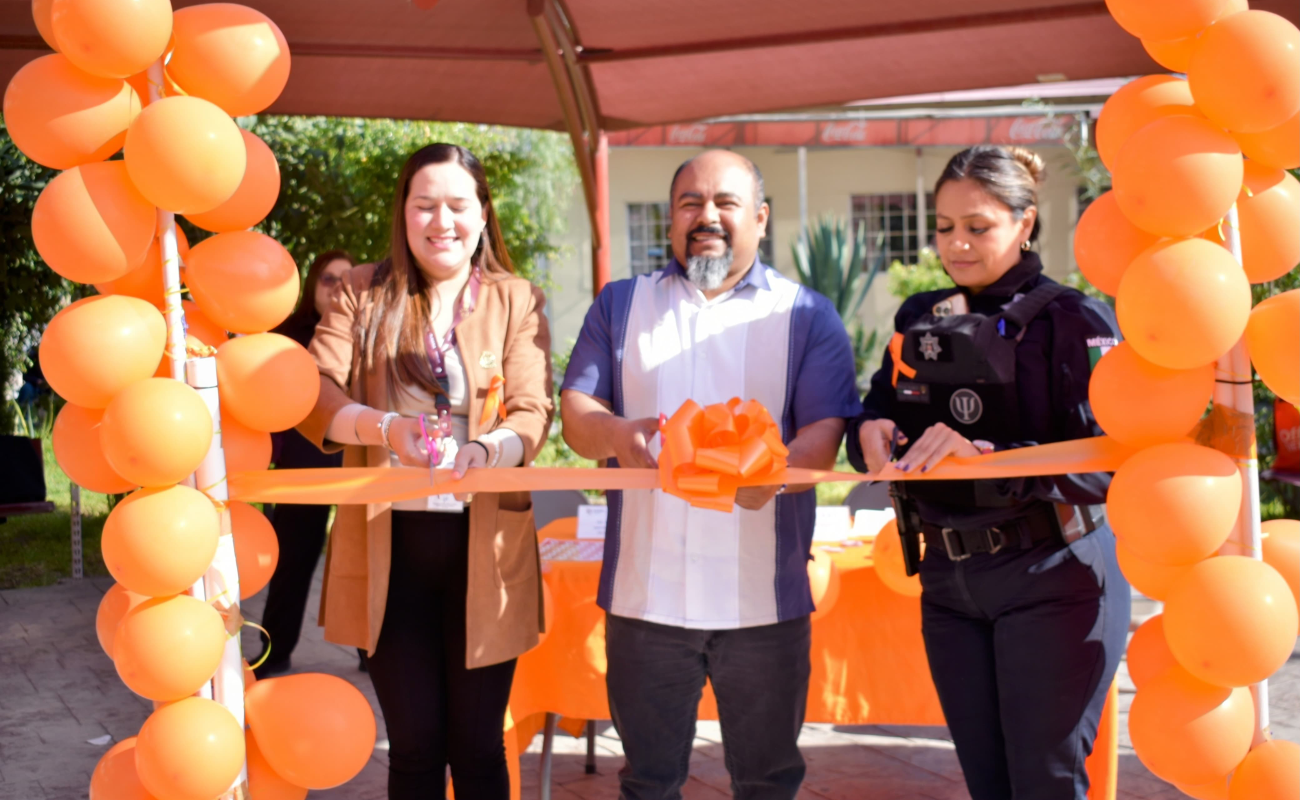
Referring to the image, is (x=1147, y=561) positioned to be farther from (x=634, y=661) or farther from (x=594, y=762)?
(x=594, y=762)

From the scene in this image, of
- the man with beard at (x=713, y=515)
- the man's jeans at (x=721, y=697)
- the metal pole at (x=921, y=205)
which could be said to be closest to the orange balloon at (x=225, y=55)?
the man with beard at (x=713, y=515)

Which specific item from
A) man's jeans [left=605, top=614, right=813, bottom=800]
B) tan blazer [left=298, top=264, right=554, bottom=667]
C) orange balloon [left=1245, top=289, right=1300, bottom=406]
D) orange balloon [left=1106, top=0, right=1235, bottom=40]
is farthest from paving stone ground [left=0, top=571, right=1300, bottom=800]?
orange balloon [left=1106, top=0, right=1235, bottom=40]

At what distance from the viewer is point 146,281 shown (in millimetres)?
2240

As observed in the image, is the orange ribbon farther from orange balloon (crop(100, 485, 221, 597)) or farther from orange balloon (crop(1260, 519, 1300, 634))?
orange balloon (crop(100, 485, 221, 597))

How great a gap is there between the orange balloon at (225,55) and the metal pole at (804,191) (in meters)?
13.8

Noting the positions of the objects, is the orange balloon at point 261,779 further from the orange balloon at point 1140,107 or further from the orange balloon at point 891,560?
the orange balloon at point 1140,107

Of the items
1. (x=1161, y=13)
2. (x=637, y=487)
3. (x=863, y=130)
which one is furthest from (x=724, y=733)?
(x=863, y=130)

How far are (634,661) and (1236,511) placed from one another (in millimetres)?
1326

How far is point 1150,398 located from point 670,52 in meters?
3.07

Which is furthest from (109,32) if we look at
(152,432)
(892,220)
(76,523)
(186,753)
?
(892,220)

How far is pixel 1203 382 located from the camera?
2.09 meters

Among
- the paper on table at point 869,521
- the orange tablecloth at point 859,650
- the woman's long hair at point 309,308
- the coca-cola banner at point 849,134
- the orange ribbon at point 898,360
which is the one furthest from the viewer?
the coca-cola banner at point 849,134

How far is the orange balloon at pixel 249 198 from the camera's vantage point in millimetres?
2240

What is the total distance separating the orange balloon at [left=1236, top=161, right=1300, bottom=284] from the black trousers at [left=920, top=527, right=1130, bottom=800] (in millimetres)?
707
